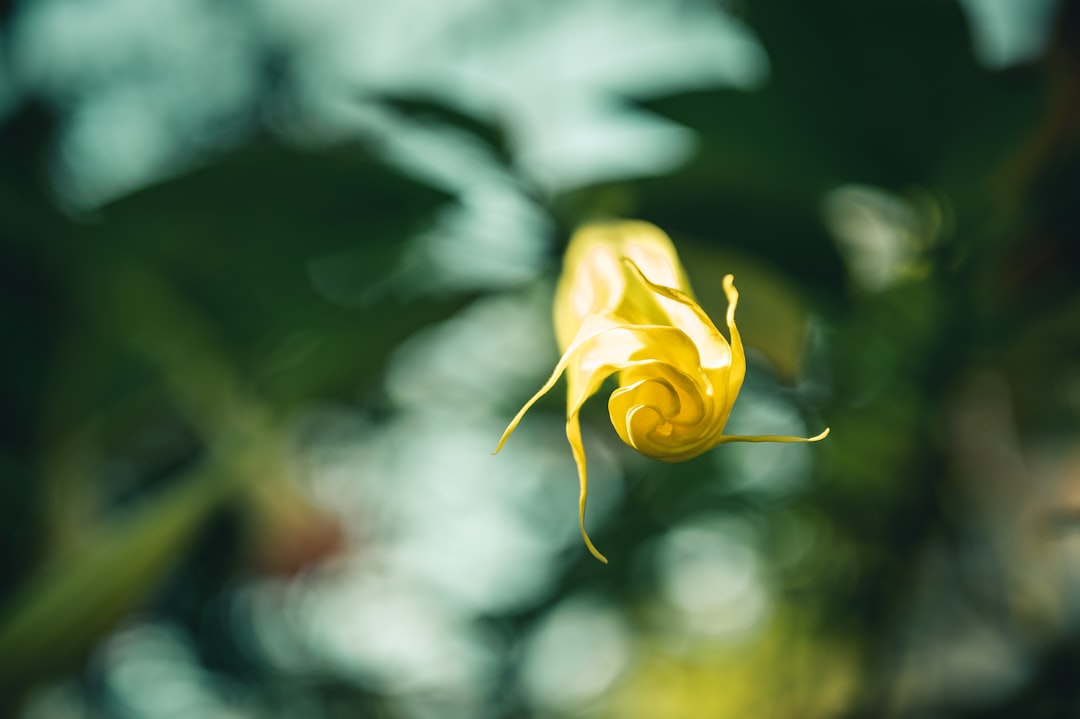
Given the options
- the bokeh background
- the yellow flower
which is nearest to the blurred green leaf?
the bokeh background

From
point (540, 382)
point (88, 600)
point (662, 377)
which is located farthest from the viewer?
point (540, 382)

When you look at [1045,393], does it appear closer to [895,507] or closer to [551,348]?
[895,507]

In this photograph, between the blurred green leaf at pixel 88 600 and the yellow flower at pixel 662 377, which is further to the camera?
the blurred green leaf at pixel 88 600

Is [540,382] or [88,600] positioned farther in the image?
[540,382]

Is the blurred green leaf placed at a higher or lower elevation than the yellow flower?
lower

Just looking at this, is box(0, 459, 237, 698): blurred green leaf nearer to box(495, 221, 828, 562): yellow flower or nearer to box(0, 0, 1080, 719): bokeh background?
box(0, 0, 1080, 719): bokeh background

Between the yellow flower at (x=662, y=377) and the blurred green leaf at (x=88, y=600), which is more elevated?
the yellow flower at (x=662, y=377)

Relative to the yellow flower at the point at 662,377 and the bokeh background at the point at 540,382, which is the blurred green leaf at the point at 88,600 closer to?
the bokeh background at the point at 540,382

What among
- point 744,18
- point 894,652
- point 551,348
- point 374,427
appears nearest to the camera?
point 744,18

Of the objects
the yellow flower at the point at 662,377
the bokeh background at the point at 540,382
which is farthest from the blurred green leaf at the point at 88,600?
the yellow flower at the point at 662,377

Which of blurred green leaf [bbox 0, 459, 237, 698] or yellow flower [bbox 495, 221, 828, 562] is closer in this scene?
yellow flower [bbox 495, 221, 828, 562]

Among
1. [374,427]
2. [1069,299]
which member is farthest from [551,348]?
[1069,299]
